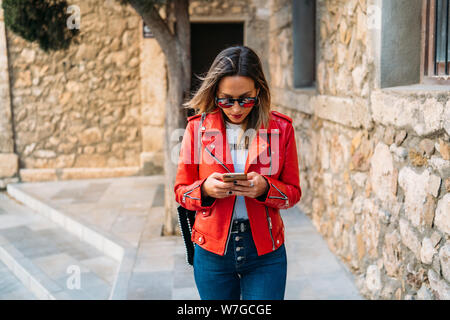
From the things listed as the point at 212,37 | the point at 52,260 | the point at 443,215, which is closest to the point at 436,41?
the point at 443,215

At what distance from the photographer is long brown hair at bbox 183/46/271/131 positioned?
1701 millimetres

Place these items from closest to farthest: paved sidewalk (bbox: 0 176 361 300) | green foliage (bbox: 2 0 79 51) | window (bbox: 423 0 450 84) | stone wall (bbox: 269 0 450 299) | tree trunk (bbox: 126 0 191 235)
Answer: stone wall (bbox: 269 0 450 299) → window (bbox: 423 0 450 84) → paved sidewalk (bbox: 0 176 361 300) → green foliage (bbox: 2 0 79 51) → tree trunk (bbox: 126 0 191 235)

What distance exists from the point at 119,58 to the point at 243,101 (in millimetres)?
6094

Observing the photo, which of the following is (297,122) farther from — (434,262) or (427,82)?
(434,262)

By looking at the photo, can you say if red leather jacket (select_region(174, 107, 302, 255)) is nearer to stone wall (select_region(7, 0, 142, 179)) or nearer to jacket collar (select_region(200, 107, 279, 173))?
jacket collar (select_region(200, 107, 279, 173))

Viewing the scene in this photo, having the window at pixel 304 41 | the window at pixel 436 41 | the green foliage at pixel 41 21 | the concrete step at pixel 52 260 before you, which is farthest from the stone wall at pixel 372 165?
the green foliage at pixel 41 21

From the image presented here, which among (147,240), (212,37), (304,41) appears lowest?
(147,240)

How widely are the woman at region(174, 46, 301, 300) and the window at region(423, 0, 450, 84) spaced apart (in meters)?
1.26

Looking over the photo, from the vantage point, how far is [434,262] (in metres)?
2.34

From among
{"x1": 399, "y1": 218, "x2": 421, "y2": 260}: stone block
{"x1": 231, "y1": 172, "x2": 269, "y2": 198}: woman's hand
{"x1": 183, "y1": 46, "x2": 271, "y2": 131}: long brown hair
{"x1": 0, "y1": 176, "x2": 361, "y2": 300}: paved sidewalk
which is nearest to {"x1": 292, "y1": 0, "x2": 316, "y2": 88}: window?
{"x1": 0, "y1": 176, "x2": 361, "y2": 300}: paved sidewalk

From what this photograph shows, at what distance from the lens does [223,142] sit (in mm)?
1760

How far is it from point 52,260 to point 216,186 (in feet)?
11.7

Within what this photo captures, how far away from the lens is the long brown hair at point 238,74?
5.58ft

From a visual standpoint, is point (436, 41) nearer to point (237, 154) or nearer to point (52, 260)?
point (237, 154)
